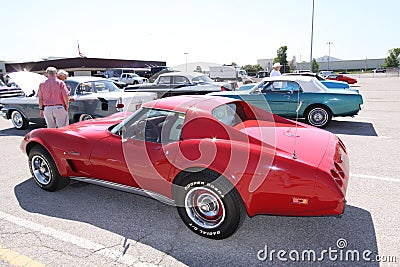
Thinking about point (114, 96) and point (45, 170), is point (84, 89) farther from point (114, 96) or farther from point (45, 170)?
point (45, 170)

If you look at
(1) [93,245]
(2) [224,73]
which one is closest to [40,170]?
(1) [93,245]

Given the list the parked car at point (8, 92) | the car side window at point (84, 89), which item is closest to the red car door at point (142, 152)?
the car side window at point (84, 89)

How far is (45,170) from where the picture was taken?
13.2 ft

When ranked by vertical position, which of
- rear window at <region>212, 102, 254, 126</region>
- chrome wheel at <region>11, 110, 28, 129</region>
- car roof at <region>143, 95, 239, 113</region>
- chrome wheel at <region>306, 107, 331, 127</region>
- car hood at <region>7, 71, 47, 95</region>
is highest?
car hood at <region>7, 71, 47, 95</region>

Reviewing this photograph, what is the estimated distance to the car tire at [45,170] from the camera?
385 cm

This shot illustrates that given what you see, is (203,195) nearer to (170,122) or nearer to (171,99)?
(170,122)

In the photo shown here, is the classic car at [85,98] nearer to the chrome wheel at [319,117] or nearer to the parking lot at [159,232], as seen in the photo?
the parking lot at [159,232]

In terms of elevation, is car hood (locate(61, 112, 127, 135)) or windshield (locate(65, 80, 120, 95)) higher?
windshield (locate(65, 80, 120, 95))

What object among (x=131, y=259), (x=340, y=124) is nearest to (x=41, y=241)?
(x=131, y=259)

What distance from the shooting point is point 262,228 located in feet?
10.1

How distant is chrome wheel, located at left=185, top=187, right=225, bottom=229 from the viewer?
2.78 m

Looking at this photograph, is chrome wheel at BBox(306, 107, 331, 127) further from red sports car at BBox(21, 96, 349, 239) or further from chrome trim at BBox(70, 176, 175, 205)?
chrome trim at BBox(70, 176, 175, 205)

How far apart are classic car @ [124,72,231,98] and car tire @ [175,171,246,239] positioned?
26.5 feet

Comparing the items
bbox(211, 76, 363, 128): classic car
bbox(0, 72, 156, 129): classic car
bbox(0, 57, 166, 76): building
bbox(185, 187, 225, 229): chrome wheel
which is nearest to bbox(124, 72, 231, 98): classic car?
bbox(211, 76, 363, 128): classic car
